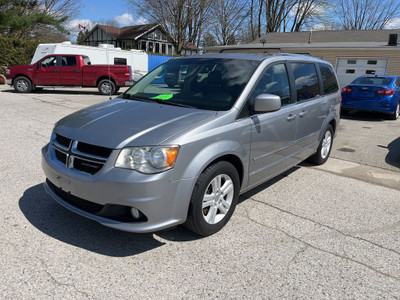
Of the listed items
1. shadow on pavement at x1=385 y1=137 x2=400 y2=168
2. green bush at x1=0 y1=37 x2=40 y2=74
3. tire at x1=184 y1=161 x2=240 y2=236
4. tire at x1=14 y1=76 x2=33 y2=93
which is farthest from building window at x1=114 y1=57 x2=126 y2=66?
tire at x1=184 y1=161 x2=240 y2=236

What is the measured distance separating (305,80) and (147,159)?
3.05 meters

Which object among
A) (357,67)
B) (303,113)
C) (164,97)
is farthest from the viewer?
(357,67)

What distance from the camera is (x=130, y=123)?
3.06m

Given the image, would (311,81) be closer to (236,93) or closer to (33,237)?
(236,93)

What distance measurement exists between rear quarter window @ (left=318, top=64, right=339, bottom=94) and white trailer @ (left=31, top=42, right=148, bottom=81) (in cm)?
1341

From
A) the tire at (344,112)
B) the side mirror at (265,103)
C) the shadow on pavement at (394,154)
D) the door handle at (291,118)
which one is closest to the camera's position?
the side mirror at (265,103)

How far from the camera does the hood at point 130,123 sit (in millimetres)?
2797

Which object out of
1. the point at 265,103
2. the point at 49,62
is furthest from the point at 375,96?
the point at 49,62

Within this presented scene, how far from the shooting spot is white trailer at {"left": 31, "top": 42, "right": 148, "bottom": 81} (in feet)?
58.5

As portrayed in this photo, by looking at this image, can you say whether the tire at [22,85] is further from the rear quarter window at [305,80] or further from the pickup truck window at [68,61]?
the rear quarter window at [305,80]

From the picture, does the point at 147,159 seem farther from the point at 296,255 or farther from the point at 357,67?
the point at 357,67

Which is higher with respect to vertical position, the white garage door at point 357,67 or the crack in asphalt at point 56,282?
the white garage door at point 357,67

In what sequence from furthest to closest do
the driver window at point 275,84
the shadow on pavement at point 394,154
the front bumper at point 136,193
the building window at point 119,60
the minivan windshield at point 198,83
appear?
the building window at point 119,60, the shadow on pavement at point 394,154, the driver window at point 275,84, the minivan windshield at point 198,83, the front bumper at point 136,193

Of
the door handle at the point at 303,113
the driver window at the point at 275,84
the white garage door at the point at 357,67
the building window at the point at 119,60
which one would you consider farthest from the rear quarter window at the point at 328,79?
the building window at the point at 119,60
